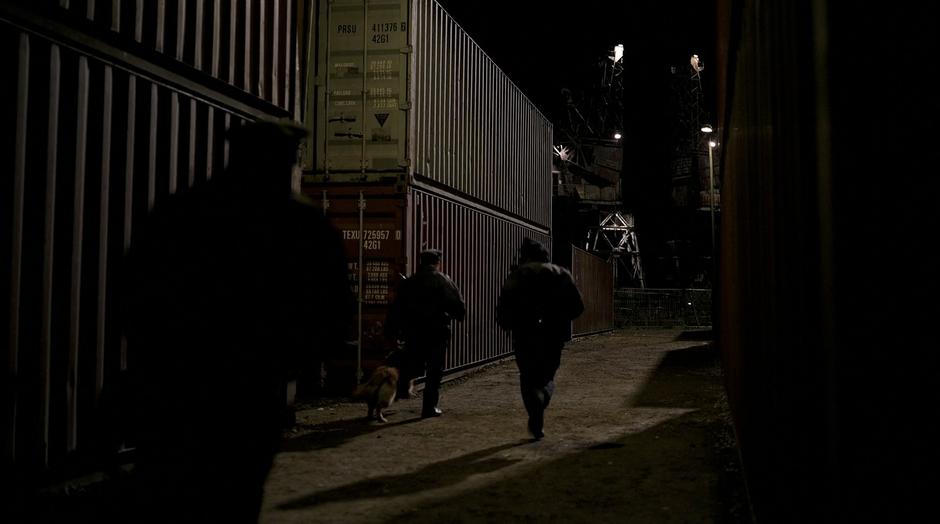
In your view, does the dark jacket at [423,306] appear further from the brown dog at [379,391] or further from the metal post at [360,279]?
the metal post at [360,279]

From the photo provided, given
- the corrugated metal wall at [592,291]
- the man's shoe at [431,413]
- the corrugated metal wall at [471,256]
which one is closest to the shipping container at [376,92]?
the corrugated metal wall at [471,256]

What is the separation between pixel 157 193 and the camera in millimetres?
5516

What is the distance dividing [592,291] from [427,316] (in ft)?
55.0

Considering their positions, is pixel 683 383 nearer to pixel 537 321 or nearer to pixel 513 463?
pixel 537 321

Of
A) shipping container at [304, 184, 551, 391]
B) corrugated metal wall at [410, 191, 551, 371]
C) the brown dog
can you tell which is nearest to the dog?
the brown dog

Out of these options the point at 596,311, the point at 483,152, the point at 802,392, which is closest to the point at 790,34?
the point at 802,392

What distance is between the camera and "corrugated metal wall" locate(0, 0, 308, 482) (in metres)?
4.30

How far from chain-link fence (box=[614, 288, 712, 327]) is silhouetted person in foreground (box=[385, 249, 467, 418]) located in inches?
966

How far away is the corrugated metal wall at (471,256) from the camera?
35.1ft

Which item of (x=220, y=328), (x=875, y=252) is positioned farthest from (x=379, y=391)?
(x=875, y=252)

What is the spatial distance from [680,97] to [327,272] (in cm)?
4232

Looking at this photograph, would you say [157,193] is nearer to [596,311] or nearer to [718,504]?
[718,504]

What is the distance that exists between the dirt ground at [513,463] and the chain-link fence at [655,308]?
71.5ft

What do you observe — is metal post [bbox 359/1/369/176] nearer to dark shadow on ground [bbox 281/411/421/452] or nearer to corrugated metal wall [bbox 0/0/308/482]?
dark shadow on ground [bbox 281/411/421/452]
